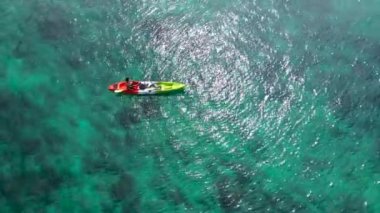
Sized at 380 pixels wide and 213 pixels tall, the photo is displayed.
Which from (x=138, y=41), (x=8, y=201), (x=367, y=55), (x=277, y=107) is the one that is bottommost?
(x=8, y=201)

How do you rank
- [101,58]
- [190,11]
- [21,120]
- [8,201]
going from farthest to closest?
[190,11]
[101,58]
[21,120]
[8,201]

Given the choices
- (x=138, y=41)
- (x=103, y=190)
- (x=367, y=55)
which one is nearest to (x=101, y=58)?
(x=138, y=41)

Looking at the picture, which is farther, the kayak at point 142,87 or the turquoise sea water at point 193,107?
the kayak at point 142,87

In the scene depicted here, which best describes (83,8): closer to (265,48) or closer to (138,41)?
(138,41)

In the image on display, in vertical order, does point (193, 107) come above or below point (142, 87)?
below

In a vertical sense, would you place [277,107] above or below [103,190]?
above
